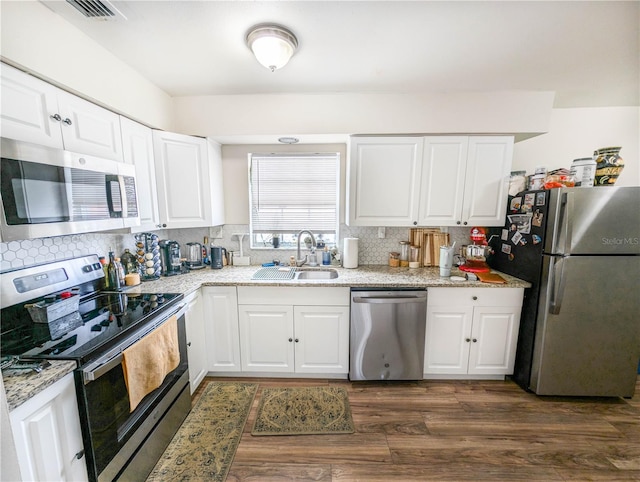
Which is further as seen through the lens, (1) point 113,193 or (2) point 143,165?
(2) point 143,165

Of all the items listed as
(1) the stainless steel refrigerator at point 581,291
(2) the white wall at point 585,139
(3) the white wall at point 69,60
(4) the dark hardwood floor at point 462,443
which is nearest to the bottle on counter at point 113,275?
(3) the white wall at point 69,60

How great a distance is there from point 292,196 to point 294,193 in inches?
1.6

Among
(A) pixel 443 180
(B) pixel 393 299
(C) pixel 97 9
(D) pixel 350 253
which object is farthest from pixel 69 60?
(A) pixel 443 180

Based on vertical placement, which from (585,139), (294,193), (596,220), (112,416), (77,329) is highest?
(585,139)

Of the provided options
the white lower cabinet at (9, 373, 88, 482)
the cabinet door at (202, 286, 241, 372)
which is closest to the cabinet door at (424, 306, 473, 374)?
the cabinet door at (202, 286, 241, 372)

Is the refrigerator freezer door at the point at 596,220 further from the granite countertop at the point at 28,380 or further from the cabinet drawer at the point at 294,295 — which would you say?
the granite countertop at the point at 28,380

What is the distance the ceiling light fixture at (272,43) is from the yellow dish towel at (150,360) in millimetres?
1728

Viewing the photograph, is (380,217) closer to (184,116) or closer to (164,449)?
(184,116)

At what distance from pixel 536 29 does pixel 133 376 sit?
2.90 meters

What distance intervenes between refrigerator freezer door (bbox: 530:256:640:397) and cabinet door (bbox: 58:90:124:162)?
10.6 ft

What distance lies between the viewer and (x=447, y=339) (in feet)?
7.10

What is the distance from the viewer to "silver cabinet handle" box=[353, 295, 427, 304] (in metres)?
2.04

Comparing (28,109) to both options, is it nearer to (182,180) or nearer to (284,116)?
(182,180)

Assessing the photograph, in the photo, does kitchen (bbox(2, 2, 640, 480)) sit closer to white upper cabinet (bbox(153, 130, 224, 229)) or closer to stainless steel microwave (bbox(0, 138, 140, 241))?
white upper cabinet (bbox(153, 130, 224, 229))
